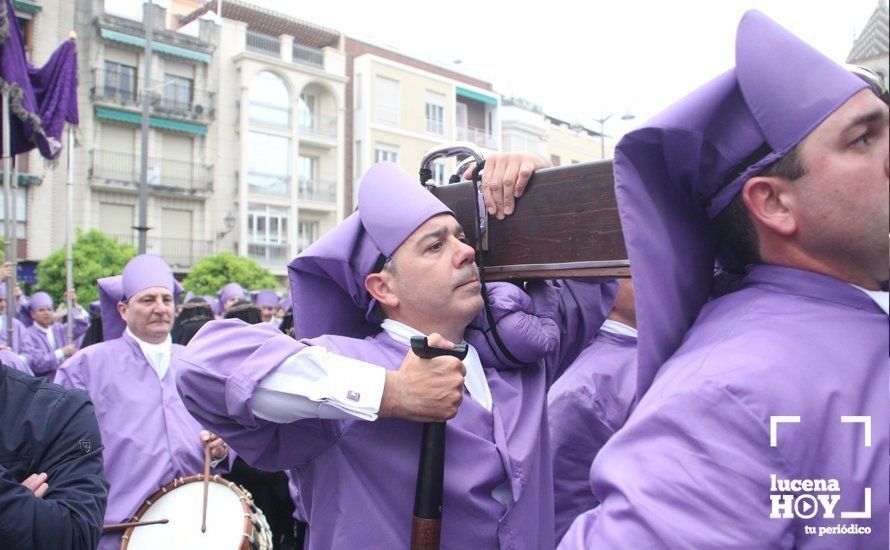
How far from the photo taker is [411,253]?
8.51ft

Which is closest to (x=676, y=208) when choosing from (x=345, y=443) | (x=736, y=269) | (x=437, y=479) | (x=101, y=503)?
(x=736, y=269)

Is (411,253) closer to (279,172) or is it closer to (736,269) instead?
(736,269)

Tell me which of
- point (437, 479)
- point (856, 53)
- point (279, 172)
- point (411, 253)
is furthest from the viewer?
point (279, 172)

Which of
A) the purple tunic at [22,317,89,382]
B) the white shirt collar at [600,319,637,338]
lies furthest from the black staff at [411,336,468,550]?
the purple tunic at [22,317,89,382]

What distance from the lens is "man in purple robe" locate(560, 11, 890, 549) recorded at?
1258 mm

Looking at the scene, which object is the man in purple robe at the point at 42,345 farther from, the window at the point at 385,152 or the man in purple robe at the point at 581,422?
the window at the point at 385,152

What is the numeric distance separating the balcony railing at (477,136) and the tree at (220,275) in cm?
1573

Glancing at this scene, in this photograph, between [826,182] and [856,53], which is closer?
[826,182]

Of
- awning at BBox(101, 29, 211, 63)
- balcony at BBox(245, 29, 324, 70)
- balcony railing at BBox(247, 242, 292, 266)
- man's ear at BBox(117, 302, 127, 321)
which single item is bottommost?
man's ear at BBox(117, 302, 127, 321)

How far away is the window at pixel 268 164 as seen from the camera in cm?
3042

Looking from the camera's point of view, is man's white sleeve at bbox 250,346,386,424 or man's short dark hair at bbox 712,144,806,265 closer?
man's short dark hair at bbox 712,144,806,265

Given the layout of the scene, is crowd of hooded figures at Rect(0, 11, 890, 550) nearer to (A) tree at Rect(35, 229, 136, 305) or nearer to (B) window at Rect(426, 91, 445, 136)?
(A) tree at Rect(35, 229, 136, 305)

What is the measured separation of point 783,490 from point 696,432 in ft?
0.52

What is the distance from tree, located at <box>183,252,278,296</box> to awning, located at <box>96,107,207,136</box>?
5.45 meters
